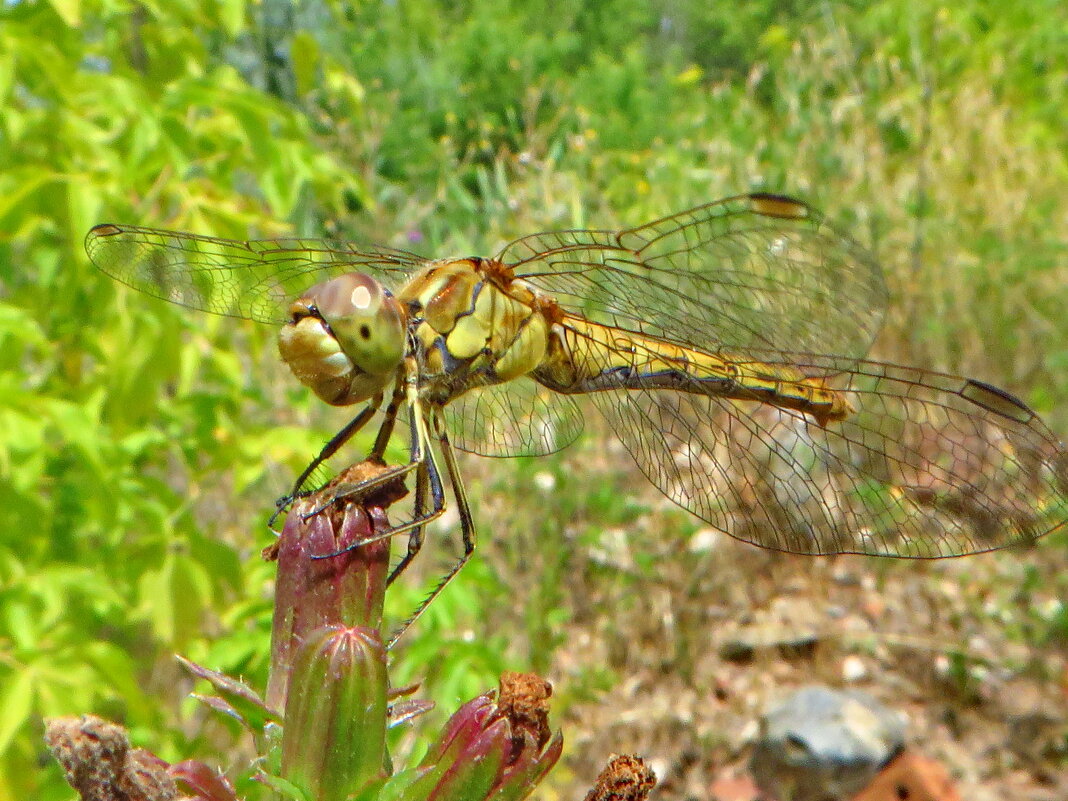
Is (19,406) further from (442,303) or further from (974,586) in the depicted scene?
(974,586)

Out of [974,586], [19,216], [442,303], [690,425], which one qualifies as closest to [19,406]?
[19,216]

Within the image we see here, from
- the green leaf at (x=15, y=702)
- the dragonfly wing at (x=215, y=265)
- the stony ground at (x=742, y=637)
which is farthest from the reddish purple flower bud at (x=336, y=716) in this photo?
the stony ground at (x=742, y=637)

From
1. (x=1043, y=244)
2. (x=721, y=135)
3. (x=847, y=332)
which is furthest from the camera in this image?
(x=721, y=135)

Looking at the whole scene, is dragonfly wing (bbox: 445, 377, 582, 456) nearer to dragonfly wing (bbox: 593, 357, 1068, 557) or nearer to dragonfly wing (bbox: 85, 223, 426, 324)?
dragonfly wing (bbox: 593, 357, 1068, 557)

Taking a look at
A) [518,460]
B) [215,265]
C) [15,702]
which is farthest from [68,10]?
[518,460]

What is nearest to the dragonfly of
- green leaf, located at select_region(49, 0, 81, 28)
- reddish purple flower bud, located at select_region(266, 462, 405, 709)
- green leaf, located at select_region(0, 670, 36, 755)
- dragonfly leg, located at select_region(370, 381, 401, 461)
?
dragonfly leg, located at select_region(370, 381, 401, 461)

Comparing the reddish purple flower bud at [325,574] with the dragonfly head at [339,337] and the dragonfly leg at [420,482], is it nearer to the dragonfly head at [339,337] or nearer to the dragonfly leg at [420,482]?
the dragonfly leg at [420,482]

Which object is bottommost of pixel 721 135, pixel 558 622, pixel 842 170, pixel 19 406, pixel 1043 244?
pixel 558 622
